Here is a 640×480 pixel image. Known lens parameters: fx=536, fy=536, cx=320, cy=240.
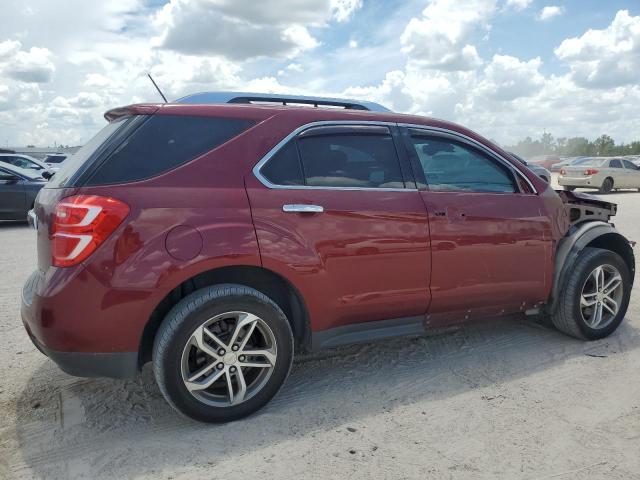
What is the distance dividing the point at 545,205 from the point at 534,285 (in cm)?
59

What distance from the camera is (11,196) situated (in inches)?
422

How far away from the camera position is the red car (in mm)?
2654

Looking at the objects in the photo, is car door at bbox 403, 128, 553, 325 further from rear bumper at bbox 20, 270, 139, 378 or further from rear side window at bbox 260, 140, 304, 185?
rear bumper at bbox 20, 270, 139, 378

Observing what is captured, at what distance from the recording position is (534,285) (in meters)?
3.89

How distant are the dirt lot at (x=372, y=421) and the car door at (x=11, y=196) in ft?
25.4

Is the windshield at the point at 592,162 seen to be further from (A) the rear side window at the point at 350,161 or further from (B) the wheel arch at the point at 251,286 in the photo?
(B) the wheel arch at the point at 251,286

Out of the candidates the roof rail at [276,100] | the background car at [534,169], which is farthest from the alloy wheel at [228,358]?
the background car at [534,169]

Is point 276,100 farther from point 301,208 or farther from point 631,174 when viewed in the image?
point 631,174

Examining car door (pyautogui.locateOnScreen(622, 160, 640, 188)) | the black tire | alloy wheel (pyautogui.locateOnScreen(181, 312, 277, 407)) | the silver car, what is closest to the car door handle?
alloy wheel (pyautogui.locateOnScreen(181, 312, 277, 407))

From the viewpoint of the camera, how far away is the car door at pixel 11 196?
10641 mm

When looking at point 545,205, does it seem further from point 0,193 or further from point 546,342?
point 0,193

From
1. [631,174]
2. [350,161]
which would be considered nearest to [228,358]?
[350,161]

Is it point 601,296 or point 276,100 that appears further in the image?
point 601,296

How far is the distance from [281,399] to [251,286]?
2.35 feet
